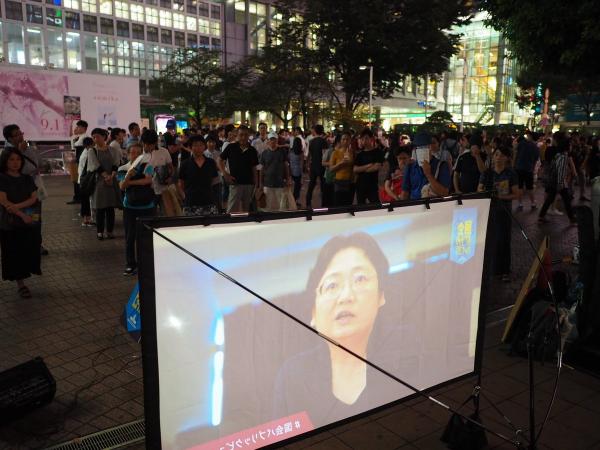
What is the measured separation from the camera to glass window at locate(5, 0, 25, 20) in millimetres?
50594

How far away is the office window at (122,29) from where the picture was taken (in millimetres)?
59844

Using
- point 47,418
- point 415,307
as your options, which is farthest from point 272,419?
point 47,418

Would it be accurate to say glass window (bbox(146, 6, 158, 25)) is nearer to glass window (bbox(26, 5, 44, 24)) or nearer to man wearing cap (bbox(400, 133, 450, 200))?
glass window (bbox(26, 5, 44, 24))

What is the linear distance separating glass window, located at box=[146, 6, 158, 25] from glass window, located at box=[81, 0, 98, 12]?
6.58 metres

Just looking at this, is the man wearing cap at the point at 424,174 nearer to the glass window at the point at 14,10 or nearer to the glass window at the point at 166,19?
the glass window at the point at 14,10

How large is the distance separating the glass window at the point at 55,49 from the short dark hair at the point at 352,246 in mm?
59896

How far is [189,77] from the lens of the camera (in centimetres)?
3919

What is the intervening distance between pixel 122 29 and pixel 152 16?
4.68 metres

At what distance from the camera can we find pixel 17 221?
6.10 metres

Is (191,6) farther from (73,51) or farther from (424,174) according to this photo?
(424,174)

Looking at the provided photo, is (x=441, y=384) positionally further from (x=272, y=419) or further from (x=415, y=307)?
(x=272, y=419)

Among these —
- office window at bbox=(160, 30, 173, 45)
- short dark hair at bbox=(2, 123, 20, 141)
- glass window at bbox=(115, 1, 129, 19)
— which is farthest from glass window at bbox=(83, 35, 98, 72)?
short dark hair at bbox=(2, 123, 20, 141)

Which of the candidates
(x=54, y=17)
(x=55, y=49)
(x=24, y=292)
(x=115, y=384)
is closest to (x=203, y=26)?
(x=54, y=17)

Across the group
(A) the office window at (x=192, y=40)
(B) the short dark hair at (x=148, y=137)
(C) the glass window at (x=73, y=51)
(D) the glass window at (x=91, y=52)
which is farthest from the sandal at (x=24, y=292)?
(A) the office window at (x=192, y=40)
